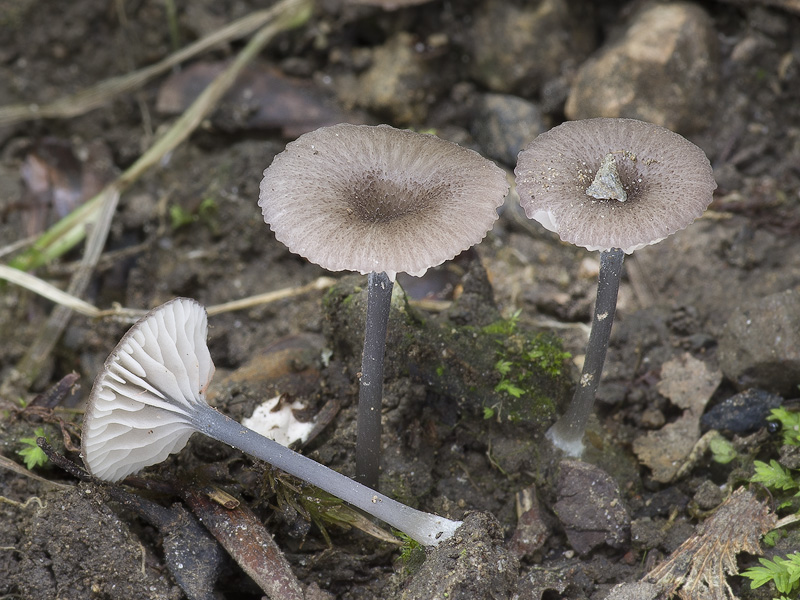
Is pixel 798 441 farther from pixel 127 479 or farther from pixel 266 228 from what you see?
pixel 266 228

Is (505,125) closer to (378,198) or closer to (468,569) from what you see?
(378,198)

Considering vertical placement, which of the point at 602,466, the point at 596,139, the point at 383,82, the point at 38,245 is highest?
the point at 596,139

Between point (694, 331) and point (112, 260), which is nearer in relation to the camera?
point (694, 331)

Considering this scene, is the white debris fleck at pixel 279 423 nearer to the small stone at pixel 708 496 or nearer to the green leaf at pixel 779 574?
the small stone at pixel 708 496

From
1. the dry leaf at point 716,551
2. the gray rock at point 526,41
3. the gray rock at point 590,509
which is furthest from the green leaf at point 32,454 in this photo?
the gray rock at point 526,41

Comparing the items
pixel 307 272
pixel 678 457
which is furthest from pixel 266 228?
pixel 678 457

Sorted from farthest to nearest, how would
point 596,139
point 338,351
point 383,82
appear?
1. point 383,82
2. point 338,351
3. point 596,139

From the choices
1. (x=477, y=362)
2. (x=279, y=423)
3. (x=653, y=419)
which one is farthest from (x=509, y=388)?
(x=279, y=423)

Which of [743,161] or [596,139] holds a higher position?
[596,139]

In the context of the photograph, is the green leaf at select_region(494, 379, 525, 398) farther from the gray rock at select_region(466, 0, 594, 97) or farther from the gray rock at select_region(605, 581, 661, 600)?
the gray rock at select_region(466, 0, 594, 97)
